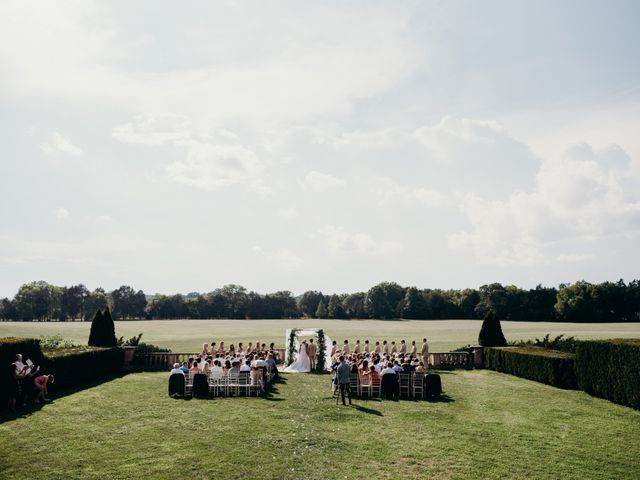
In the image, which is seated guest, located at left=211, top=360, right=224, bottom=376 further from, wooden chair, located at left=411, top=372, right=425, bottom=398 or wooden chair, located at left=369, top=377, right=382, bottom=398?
wooden chair, located at left=411, top=372, right=425, bottom=398

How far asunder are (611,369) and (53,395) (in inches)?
849

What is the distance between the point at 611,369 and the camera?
19250mm

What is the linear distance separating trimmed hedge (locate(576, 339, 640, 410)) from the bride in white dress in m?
14.1

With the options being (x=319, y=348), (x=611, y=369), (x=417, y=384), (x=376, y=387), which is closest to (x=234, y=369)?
(x=376, y=387)

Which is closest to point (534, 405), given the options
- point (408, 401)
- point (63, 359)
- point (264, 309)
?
point (408, 401)

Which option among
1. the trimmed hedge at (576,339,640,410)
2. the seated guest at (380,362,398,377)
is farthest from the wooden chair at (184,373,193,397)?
the trimmed hedge at (576,339,640,410)

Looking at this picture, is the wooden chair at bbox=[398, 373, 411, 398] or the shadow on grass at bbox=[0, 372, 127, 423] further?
the wooden chair at bbox=[398, 373, 411, 398]

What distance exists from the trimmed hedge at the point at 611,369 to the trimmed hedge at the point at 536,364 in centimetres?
82

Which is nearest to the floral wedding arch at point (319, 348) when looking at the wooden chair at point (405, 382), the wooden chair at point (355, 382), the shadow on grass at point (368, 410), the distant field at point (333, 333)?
the wooden chair at point (355, 382)

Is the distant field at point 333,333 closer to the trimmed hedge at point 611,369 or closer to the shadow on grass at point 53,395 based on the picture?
the shadow on grass at point 53,395

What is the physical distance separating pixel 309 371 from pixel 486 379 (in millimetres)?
9702

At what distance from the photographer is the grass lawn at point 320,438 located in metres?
11.1

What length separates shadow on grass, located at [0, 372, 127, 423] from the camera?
A: 1633 centimetres

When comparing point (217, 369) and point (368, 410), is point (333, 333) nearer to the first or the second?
point (217, 369)
